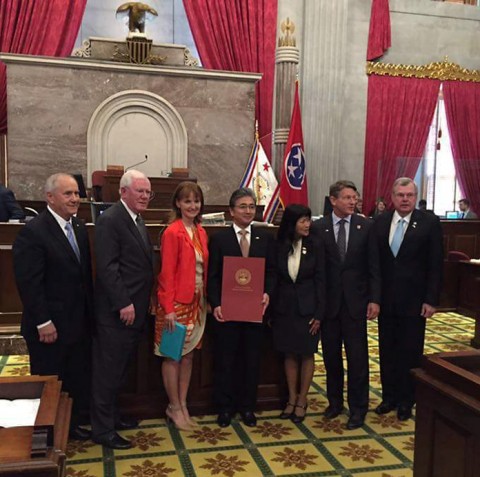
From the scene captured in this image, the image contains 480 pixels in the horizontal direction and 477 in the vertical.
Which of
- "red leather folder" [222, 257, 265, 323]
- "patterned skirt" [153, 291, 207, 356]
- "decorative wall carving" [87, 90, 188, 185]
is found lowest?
"patterned skirt" [153, 291, 207, 356]

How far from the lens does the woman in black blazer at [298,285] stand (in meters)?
3.43

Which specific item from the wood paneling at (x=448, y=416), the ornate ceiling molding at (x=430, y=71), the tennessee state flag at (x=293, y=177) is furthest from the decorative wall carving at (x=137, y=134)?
the wood paneling at (x=448, y=416)

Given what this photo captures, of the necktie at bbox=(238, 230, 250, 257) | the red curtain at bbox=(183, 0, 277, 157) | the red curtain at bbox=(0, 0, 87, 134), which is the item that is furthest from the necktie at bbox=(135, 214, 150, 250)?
the red curtain at bbox=(183, 0, 277, 157)

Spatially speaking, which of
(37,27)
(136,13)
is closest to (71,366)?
(136,13)

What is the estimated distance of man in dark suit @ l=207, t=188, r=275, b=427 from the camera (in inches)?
131

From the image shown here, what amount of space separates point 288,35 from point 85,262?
24.4 feet

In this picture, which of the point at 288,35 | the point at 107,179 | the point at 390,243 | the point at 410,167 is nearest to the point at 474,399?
the point at 390,243

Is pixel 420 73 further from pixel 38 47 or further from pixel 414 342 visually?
pixel 414 342

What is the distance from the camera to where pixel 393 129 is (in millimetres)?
10773

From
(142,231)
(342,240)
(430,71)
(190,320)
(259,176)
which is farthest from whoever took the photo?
(430,71)

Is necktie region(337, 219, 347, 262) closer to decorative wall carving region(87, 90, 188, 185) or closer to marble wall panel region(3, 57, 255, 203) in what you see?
marble wall panel region(3, 57, 255, 203)

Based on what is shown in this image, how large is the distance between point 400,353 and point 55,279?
225 cm

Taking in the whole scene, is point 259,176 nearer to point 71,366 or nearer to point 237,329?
point 237,329

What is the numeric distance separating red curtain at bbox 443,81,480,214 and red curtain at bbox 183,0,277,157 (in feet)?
12.5
